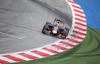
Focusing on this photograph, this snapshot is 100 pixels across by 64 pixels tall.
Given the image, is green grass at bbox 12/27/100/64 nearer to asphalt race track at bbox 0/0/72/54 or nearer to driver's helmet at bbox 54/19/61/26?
asphalt race track at bbox 0/0/72/54

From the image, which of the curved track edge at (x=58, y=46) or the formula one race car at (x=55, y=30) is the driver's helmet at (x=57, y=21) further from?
the curved track edge at (x=58, y=46)

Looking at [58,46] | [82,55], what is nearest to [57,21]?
[58,46]

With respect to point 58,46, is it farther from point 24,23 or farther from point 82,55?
point 24,23

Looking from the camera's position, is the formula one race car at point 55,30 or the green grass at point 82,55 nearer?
the green grass at point 82,55

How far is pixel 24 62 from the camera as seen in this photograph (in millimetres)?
7363

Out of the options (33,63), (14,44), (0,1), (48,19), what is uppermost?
(0,1)

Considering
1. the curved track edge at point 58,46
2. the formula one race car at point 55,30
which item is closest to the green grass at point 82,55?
the curved track edge at point 58,46

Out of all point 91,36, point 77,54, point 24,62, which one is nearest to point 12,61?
point 24,62

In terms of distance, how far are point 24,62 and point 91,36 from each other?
3736 mm

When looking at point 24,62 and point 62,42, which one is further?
point 62,42

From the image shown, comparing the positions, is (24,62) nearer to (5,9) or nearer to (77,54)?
(77,54)

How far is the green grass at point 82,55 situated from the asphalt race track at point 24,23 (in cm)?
90

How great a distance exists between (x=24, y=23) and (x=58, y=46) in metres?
2.08

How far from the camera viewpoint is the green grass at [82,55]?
7.79 m
